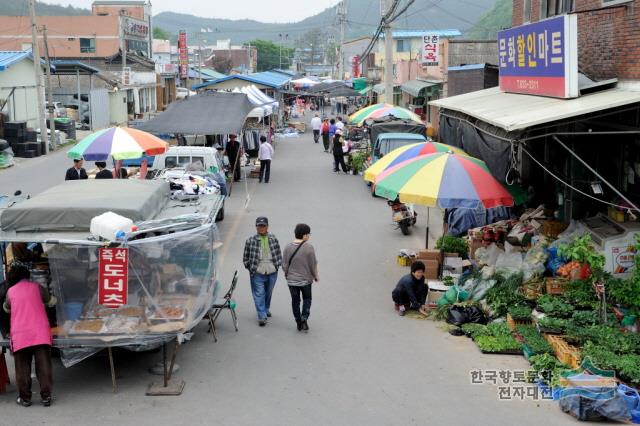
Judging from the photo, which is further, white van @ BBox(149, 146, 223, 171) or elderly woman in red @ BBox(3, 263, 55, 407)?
white van @ BBox(149, 146, 223, 171)

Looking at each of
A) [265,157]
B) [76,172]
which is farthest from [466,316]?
[265,157]

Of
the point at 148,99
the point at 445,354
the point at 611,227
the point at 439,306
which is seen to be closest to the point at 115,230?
the point at 445,354

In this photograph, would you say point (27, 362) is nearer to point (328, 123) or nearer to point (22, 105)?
point (328, 123)

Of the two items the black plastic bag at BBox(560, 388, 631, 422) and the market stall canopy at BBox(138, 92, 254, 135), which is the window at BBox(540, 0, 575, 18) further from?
the market stall canopy at BBox(138, 92, 254, 135)

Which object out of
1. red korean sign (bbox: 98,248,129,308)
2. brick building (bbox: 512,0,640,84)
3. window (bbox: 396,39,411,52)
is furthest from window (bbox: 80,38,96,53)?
red korean sign (bbox: 98,248,129,308)

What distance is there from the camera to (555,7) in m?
15.8

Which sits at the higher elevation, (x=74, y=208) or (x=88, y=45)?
(x=88, y=45)

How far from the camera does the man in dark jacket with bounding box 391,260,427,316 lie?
1180cm

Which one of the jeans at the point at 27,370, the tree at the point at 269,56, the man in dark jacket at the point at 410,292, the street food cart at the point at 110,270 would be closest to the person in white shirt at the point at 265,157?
the man in dark jacket at the point at 410,292

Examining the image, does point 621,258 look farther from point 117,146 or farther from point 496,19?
point 496,19

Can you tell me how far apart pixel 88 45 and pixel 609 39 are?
2794 inches

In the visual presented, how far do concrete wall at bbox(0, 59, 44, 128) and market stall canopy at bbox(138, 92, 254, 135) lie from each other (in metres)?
15.8

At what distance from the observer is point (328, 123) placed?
36.8 m

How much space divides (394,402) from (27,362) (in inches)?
159
